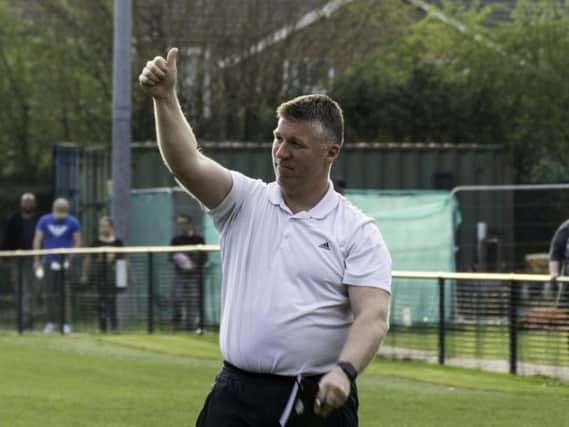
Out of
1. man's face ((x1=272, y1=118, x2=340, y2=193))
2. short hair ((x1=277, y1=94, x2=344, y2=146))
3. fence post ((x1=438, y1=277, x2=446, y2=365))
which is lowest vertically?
fence post ((x1=438, y1=277, x2=446, y2=365))

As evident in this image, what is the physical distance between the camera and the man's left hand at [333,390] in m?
5.25

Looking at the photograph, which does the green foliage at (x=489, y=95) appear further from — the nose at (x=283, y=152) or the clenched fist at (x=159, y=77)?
the clenched fist at (x=159, y=77)

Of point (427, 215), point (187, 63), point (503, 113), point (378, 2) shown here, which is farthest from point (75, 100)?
point (427, 215)

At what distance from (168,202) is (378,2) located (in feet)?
42.1

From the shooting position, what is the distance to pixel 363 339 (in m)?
5.45

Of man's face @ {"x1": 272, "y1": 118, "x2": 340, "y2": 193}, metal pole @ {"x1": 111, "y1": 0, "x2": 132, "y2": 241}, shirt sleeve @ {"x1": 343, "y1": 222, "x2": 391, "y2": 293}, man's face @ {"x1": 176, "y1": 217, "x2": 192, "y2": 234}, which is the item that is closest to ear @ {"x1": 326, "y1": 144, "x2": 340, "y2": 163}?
man's face @ {"x1": 272, "y1": 118, "x2": 340, "y2": 193}

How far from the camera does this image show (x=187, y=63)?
3353cm

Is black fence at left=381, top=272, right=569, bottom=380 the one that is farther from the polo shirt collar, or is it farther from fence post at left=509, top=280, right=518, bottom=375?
the polo shirt collar

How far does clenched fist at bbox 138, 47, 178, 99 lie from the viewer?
5.34 metres

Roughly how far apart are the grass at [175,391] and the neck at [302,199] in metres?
5.50

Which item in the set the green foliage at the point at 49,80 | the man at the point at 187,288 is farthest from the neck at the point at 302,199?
the green foliage at the point at 49,80

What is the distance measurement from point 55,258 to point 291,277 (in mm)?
15477

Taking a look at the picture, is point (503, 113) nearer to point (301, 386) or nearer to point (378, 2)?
point (378, 2)

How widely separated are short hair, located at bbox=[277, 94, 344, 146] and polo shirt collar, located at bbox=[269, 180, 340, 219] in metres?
0.21
